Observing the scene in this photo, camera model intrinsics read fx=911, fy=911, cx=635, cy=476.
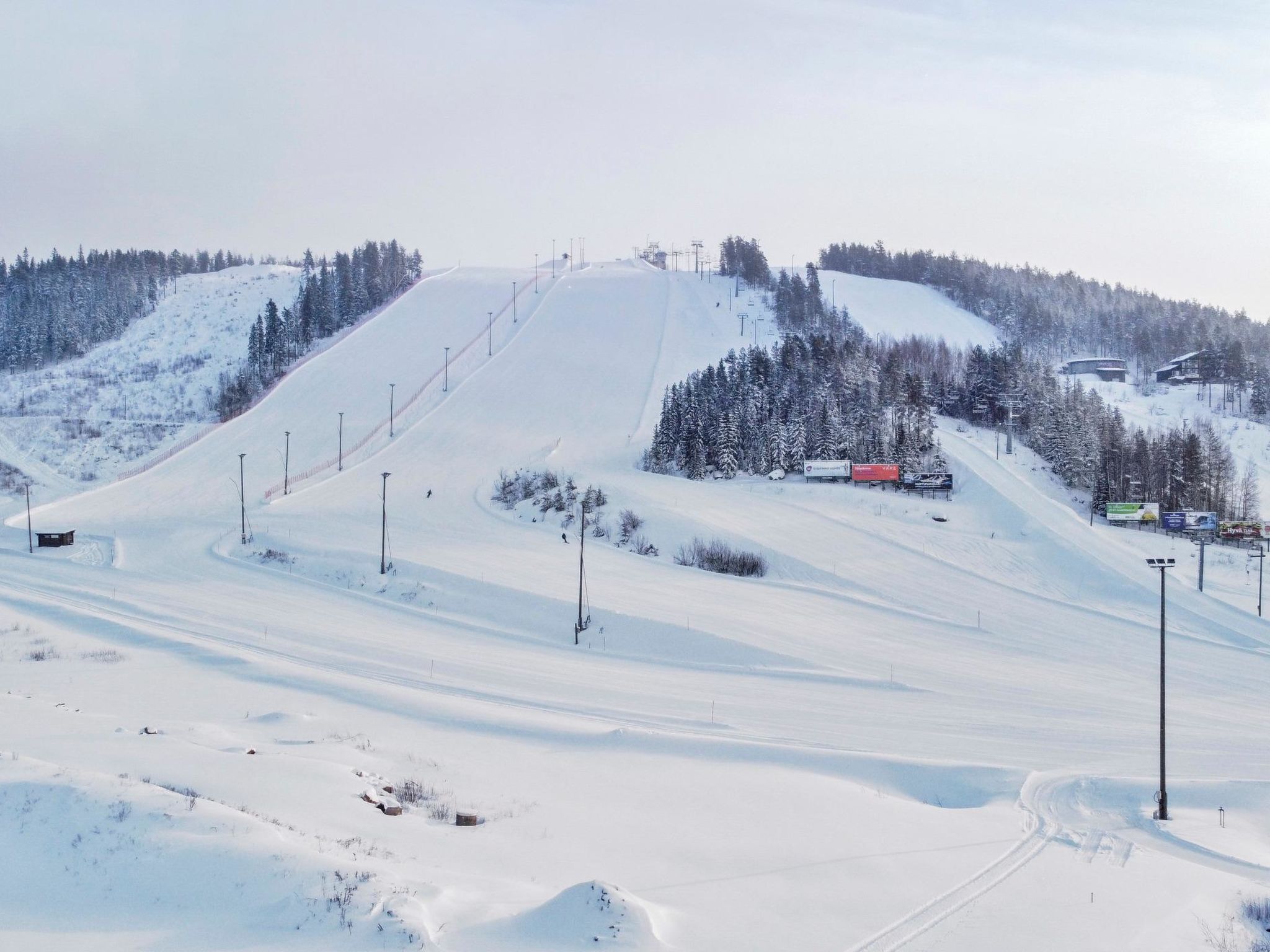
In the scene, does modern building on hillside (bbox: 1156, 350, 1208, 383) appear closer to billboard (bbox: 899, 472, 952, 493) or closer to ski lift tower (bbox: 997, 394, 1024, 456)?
ski lift tower (bbox: 997, 394, 1024, 456)

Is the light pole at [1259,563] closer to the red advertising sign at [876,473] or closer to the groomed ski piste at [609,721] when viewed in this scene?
the groomed ski piste at [609,721]

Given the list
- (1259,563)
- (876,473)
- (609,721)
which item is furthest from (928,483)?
(609,721)

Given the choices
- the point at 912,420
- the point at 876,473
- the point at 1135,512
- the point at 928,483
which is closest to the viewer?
the point at 1135,512

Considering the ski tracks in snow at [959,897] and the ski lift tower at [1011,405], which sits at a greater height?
the ski lift tower at [1011,405]

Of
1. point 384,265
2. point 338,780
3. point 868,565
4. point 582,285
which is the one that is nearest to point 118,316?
point 384,265

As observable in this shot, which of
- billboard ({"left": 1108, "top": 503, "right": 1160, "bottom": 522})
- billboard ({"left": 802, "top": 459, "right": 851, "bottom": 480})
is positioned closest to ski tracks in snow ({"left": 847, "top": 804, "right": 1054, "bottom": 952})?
billboard ({"left": 1108, "top": 503, "right": 1160, "bottom": 522})

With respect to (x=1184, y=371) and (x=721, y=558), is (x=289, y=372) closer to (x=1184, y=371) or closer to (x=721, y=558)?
(x=721, y=558)

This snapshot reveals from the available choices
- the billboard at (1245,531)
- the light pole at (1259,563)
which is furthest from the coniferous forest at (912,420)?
the light pole at (1259,563)
